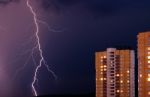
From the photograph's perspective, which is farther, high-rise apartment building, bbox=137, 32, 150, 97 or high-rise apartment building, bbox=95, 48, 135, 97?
high-rise apartment building, bbox=95, 48, 135, 97

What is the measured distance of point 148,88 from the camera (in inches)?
1438

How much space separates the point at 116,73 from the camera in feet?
165

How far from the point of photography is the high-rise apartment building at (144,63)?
36.6 meters

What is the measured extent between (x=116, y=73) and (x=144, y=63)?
44.6 feet

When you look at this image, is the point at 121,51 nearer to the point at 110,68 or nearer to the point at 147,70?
the point at 110,68

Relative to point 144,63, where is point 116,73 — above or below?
above

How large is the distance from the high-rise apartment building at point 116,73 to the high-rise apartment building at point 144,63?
1230 cm

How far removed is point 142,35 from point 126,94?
13.3 meters

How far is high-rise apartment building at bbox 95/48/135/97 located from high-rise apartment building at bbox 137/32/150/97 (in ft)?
40.4

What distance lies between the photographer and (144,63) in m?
36.7

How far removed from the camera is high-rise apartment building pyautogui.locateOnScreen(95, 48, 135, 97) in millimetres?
49438

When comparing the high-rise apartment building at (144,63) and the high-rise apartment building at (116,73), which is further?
the high-rise apartment building at (116,73)

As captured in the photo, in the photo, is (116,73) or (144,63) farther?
(116,73)

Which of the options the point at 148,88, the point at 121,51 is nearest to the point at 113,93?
the point at 121,51
